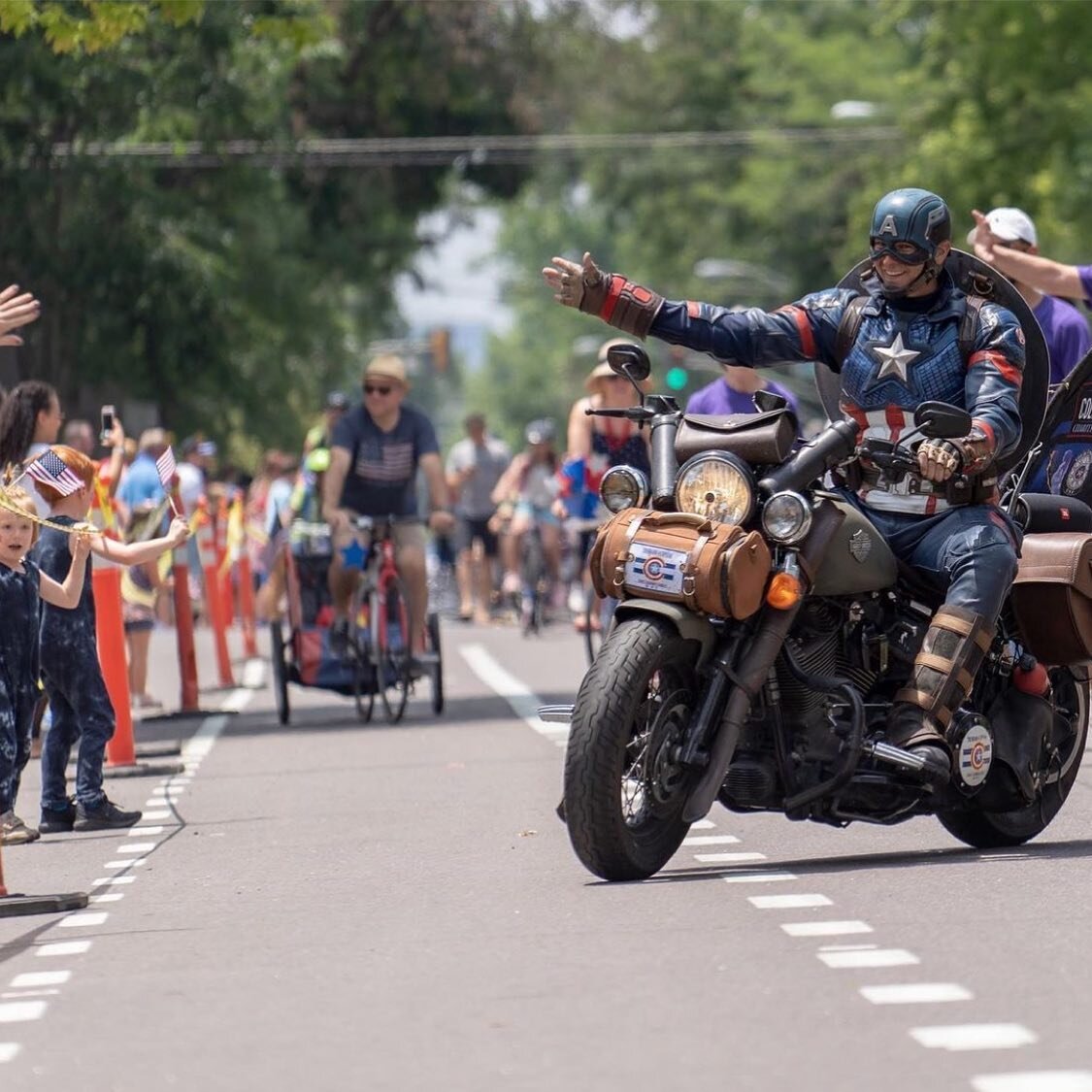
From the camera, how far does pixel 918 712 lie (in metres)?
8.66

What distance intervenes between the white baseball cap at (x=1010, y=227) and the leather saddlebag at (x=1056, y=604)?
10.00 feet

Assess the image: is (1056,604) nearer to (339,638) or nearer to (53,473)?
(53,473)

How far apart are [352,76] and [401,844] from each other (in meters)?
33.0

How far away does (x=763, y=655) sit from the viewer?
332 inches

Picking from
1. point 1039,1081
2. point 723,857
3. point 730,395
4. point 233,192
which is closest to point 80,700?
point 723,857

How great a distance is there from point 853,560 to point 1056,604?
2.82ft

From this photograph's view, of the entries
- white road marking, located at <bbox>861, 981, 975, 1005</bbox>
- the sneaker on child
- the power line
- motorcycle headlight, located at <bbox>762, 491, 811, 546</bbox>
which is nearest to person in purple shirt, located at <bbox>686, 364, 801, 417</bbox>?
the sneaker on child

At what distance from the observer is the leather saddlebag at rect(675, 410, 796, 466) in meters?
8.52

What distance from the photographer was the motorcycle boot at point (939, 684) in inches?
340

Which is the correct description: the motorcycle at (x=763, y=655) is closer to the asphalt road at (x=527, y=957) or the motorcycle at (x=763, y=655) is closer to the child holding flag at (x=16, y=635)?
the asphalt road at (x=527, y=957)

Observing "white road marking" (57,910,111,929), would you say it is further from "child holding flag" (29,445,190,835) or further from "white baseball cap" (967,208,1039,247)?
"white baseball cap" (967,208,1039,247)

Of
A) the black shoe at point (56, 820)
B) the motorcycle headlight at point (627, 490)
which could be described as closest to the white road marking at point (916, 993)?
the motorcycle headlight at point (627, 490)

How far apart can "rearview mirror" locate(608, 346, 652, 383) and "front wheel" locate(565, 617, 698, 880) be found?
2.42 feet

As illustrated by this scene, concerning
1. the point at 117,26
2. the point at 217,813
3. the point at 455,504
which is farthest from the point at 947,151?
the point at 217,813
